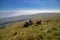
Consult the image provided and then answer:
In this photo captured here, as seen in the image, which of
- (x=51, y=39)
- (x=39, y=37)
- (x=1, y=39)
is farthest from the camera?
(x=1, y=39)

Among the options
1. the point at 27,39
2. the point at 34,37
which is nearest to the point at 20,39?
the point at 27,39

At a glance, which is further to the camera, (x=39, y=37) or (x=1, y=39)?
(x=1, y=39)

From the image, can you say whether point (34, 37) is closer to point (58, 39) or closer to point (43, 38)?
point (43, 38)

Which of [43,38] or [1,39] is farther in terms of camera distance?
[1,39]

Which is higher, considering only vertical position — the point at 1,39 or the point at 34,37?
the point at 34,37

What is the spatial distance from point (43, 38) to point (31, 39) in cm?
90

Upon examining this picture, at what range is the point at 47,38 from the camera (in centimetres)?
682

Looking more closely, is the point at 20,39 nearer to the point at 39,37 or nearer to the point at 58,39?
the point at 39,37

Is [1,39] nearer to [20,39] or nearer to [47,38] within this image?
[20,39]

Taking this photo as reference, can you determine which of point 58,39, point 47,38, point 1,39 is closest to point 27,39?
point 47,38

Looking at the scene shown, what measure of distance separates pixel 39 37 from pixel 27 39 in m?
→ 0.94

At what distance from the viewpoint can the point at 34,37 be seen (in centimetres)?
675

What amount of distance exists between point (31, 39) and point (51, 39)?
1.36 metres

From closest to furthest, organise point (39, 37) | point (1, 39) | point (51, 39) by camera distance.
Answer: point (51, 39) < point (39, 37) < point (1, 39)
